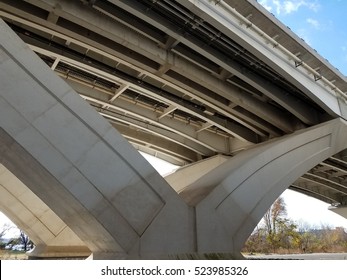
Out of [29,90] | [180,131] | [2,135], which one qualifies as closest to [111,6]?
[29,90]

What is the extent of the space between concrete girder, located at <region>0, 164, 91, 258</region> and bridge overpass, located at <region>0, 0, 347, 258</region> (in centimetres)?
88

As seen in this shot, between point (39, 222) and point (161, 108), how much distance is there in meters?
9.87

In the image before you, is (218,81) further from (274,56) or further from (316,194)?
(316,194)

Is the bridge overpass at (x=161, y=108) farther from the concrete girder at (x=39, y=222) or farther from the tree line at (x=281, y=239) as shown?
the tree line at (x=281, y=239)

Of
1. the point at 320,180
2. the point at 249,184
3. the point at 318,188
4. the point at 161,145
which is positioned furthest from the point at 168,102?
the point at 318,188

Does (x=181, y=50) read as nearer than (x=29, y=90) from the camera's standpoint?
No

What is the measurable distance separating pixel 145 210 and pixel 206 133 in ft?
37.1

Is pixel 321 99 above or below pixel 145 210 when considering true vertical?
above

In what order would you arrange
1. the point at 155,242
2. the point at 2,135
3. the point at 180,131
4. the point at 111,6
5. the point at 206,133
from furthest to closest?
the point at 206,133
the point at 180,131
the point at 111,6
the point at 155,242
the point at 2,135

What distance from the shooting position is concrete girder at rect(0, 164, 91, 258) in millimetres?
17609

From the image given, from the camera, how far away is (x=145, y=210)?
9055 mm

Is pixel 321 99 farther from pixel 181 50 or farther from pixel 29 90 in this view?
pixel 29 90

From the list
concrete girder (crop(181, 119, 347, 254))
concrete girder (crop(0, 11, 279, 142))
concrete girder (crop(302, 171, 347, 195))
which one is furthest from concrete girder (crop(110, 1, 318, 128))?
concrete girder (crop(302, 171, 347, 195))

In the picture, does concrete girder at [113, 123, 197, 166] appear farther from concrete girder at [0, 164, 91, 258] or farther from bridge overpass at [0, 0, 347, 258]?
concrete girder at [0, 164, 91, 258]
